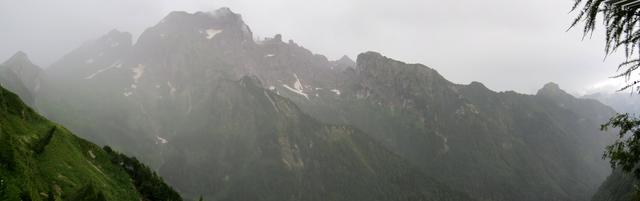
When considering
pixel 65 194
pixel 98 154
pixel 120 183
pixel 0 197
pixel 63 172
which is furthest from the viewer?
pixel 98 154

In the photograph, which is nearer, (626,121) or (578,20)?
(578,20)

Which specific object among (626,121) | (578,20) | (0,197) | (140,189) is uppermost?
(578,20)

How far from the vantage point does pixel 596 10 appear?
35.3 feet

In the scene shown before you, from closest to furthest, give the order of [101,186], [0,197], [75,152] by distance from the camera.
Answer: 1. [0,197]
2. [101,186]
3. [75,152]

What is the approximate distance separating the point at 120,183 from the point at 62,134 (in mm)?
11234

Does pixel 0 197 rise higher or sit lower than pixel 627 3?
lower

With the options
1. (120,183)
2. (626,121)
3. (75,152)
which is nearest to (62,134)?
(75,152)

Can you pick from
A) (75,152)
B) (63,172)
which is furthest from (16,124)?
(63,172)

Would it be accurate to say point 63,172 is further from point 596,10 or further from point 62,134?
point 596,10

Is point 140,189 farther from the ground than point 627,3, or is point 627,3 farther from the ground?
point 627,3

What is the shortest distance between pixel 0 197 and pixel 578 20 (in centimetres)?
2200

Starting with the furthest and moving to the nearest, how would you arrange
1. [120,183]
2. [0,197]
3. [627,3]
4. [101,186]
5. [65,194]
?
[120,183]
[101,186]
[65,194]
[0,197]
[627,3]

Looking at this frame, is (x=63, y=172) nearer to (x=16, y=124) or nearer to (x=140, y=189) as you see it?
(x=16, y=124)

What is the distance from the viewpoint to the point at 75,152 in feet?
233
